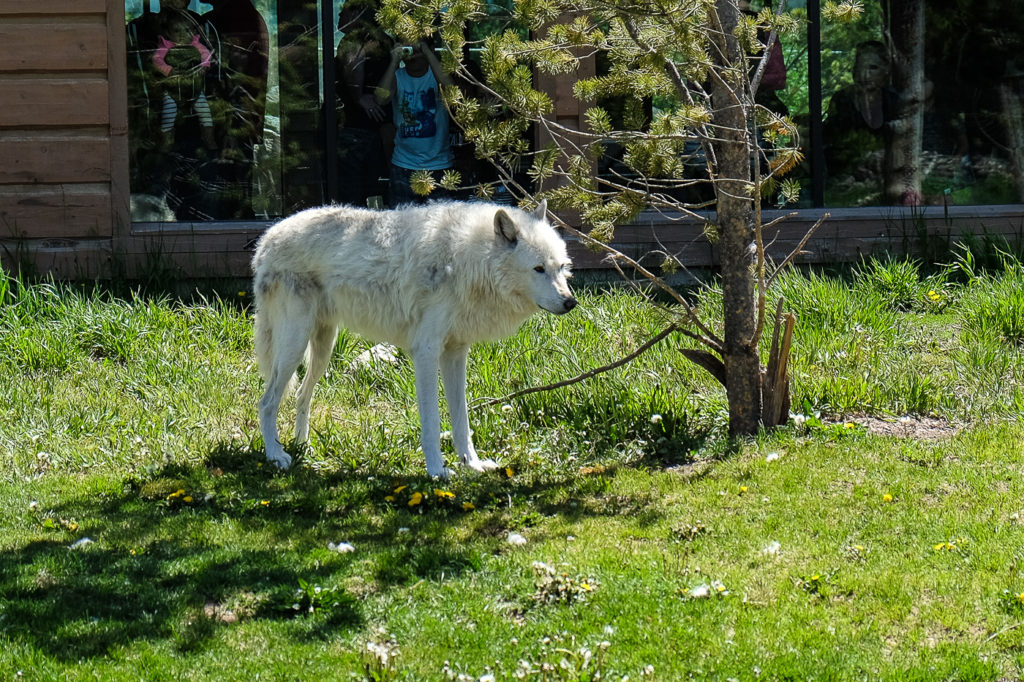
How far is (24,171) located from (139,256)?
3.74 ft

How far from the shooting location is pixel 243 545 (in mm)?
5062

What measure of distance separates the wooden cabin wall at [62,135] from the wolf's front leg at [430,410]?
4.58m

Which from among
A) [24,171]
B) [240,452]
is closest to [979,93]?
[240,452]

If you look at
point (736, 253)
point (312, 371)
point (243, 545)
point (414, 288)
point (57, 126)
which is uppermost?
point (57, 126)

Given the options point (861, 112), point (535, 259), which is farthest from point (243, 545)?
point (861, 112)

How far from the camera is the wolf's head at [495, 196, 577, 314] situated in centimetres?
577

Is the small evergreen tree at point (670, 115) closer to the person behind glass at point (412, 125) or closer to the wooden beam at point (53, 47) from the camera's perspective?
the person behind glass at point (412, 125)

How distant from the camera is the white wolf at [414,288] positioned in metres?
5.88

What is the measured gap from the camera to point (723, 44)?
19.5ft

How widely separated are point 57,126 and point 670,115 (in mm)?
5866

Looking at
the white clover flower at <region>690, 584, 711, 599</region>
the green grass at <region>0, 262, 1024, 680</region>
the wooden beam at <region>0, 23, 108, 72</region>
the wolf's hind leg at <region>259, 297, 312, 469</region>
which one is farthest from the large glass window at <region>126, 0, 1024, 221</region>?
the white clover flower at <region>690, 584, 711, 599</region>

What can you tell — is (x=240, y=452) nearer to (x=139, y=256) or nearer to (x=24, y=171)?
(x=139, y=256)

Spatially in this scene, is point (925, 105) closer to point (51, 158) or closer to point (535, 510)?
point (535, 510)

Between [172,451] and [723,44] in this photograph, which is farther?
[172,451]
